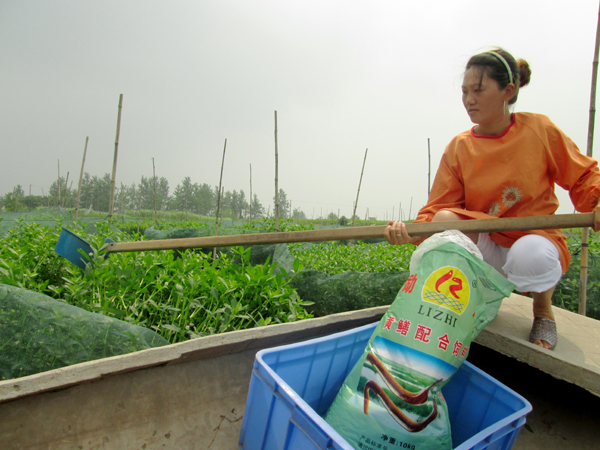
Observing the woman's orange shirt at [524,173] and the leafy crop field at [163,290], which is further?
the leafy crop field at [163,290]

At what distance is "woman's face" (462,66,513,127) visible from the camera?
127 centimetres

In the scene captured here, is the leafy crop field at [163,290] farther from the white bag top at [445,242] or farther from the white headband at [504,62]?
the white headband at [504,62]

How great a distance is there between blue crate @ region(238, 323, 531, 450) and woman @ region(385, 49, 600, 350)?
0.38 metres

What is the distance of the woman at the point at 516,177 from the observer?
1231mm

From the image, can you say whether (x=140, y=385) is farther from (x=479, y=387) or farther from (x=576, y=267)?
(x=576, y=267)

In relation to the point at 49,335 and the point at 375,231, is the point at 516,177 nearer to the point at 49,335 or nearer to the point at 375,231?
the point at 375,231

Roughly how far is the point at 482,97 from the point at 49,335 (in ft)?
5.98

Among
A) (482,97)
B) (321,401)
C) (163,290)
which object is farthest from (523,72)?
(163,290)

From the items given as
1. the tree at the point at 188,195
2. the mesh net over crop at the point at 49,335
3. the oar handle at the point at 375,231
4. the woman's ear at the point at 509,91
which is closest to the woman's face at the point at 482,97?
the woman's ear at the point at 509,91

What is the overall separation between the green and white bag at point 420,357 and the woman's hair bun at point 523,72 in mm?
944

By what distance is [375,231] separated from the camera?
1.33 meters

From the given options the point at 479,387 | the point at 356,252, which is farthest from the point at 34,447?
the point at 356,252

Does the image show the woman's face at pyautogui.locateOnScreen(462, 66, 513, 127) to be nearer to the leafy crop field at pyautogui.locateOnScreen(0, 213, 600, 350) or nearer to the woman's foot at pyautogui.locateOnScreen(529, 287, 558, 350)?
the woman's foot at pyautogui.locateOnScreen(529, 287, 558, 350)

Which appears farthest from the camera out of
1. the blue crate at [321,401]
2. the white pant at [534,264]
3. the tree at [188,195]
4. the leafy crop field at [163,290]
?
the tree at [188,195]
